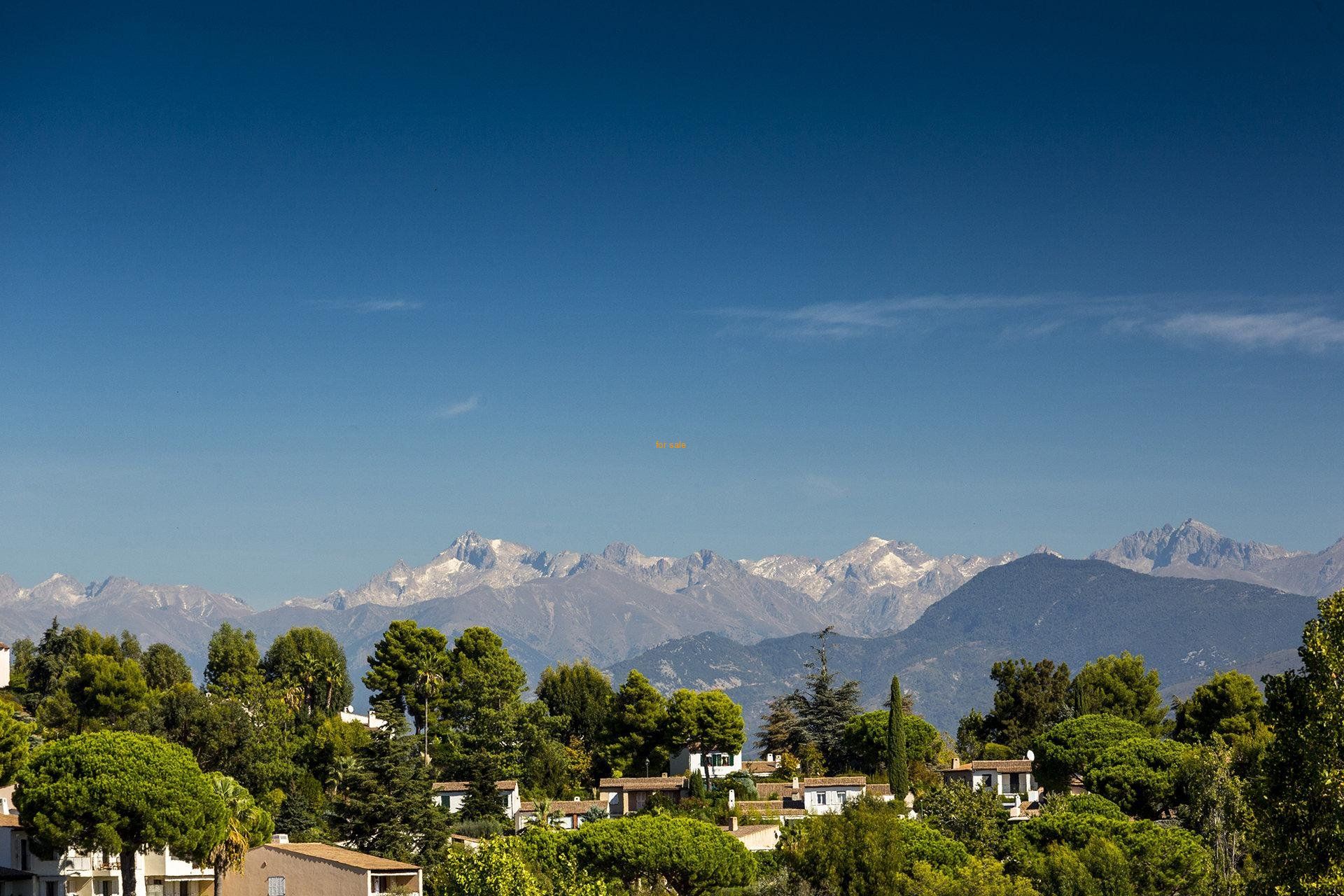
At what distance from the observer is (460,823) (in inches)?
3061

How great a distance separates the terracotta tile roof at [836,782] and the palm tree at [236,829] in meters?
35.2

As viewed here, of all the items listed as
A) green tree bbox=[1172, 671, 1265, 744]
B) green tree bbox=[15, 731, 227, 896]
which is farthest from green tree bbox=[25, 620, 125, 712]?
green tree bbox=[1172, 671, 1265, 744]

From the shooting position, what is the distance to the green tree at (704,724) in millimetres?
99125

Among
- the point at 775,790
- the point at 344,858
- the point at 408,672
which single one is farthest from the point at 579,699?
the point at 344,858

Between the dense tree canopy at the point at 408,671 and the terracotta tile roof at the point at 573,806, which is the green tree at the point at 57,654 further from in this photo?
the terracotta tile roof at the point at 573,806

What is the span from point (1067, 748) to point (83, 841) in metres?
55.7

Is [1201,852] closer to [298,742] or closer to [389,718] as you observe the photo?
[389,718]

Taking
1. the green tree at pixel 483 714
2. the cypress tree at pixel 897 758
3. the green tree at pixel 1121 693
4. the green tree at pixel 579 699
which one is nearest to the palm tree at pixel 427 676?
the green tree at pixel 483 714

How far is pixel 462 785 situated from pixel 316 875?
27.0 metres

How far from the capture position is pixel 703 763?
101 m

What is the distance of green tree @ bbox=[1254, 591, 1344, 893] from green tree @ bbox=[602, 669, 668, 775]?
65.5m

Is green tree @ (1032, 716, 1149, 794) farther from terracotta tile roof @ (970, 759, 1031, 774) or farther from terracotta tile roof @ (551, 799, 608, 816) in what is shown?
terracotta tile roof @ (551, 799, 608, 816)

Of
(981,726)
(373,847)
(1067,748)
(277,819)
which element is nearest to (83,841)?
(373,847)

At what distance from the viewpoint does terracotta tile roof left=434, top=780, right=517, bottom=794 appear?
84.7 metres
